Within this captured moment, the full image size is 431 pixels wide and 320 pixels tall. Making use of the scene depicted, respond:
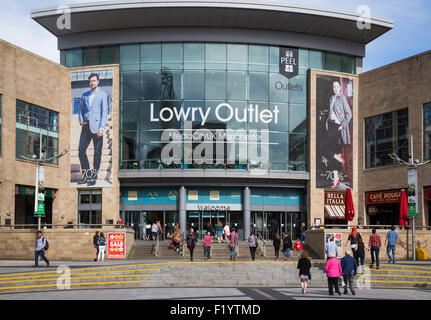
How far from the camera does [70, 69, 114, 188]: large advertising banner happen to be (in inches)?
1768

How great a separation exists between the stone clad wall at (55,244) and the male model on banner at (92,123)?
36.4 ft

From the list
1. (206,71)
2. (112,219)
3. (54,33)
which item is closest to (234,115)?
(206,71)

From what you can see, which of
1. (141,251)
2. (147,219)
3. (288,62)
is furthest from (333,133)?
(141,251)

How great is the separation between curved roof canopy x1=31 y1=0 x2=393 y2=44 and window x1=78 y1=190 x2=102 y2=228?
12.7 m

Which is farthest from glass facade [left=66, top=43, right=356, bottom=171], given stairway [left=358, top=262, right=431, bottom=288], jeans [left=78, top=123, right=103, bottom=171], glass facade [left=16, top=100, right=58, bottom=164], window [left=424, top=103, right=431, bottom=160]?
stairway [left=358, top=262, right=431, bottom=288]

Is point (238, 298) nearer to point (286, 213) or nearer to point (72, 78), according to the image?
point (286, 213)

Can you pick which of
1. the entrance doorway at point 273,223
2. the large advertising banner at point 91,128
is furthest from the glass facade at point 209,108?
the entrance doorway at point 273,223

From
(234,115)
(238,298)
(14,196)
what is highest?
(234,115)

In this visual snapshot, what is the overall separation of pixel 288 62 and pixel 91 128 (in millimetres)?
15958

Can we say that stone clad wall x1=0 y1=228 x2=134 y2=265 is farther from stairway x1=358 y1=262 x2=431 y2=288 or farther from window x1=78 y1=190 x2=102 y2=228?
stairway x1=358 y1=262 x2=431 y2=288

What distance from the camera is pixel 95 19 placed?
44.7m

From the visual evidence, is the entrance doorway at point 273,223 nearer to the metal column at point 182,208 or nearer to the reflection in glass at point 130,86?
the metal column at point 182,208

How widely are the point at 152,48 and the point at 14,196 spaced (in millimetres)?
15040

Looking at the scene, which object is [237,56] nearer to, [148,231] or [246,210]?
[246,210]
